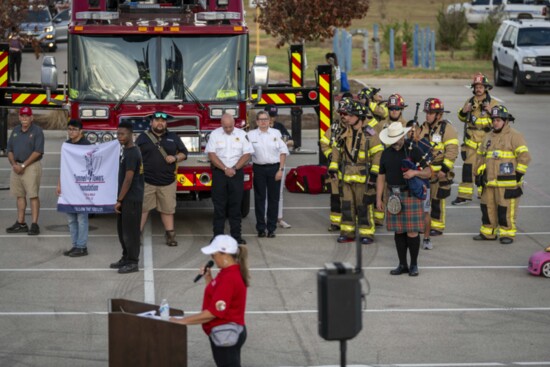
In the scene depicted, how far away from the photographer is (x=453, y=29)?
4391 centimetres

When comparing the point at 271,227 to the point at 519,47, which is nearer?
the point at 271,227

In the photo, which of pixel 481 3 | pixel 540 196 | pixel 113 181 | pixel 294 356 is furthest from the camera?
pixel 481 3

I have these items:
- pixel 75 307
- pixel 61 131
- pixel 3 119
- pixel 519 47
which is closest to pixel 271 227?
pixel 75 307

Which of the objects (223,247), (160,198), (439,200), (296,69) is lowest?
(439,200)

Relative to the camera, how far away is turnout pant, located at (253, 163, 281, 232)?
15586 mm

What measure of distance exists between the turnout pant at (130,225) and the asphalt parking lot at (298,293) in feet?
1.04

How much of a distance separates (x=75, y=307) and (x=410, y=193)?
3970mm

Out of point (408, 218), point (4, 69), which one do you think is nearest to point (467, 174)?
point (408, 218)

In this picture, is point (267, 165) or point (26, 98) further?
point (26, 98)

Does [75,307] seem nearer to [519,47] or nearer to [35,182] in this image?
[35,182]

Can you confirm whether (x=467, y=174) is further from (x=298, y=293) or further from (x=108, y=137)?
(x=298, y=293)

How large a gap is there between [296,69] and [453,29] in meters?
23.9

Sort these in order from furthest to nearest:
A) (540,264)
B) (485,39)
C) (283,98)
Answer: (485,39) → (283,98) → (540,264)

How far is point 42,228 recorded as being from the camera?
16.4 m
